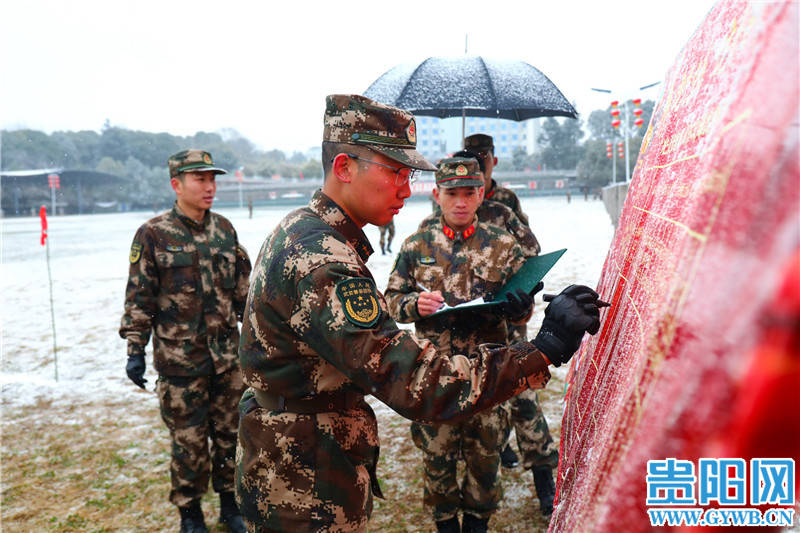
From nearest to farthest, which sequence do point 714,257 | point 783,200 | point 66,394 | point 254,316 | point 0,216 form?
point 783,200 → point 714,257 → point 254,316 → point 66,394 → point 0,216

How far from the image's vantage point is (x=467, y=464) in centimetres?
301

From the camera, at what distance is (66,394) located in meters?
5.62

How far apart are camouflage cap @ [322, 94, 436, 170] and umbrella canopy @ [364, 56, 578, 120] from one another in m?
2.40

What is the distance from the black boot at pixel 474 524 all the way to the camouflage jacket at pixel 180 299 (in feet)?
5.66

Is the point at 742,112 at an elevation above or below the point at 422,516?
above

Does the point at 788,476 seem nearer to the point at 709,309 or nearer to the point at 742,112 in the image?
the point at 709,309

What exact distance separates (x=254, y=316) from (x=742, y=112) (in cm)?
137

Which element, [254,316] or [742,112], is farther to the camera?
[254,316]

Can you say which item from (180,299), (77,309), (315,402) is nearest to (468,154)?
(180,299)

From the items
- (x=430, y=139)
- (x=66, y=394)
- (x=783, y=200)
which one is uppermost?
(x=430, y=139)

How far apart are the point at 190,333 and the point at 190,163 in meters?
1.11

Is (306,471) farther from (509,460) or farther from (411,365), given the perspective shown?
(509,460)

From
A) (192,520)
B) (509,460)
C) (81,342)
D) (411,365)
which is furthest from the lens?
(81,342)

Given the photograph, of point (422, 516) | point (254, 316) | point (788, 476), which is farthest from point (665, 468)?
point (422, 516)
